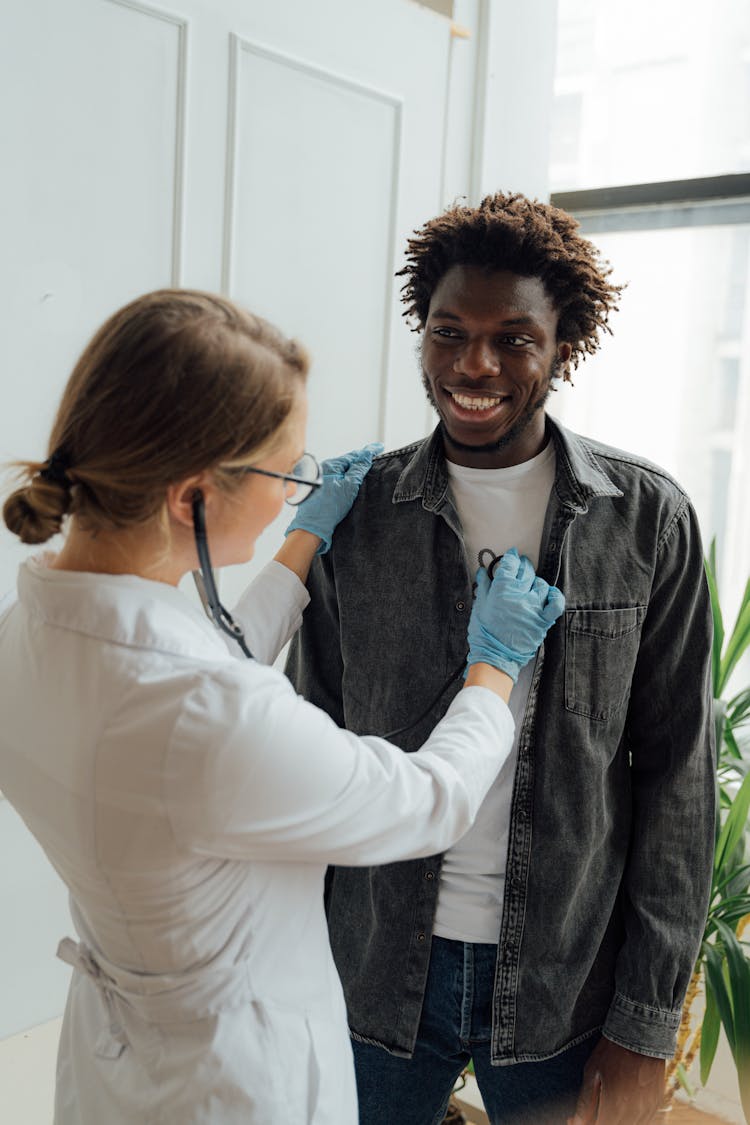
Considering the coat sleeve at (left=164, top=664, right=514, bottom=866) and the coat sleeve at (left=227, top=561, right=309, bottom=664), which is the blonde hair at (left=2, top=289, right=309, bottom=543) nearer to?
the coat sleeve at (left=164, top=664, right=514, bottom=866)

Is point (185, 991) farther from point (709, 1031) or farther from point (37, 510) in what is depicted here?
point (709, 1031)

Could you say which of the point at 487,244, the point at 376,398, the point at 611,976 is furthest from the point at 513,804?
the point at 376,398

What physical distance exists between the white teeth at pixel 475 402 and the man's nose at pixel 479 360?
0.09 feet

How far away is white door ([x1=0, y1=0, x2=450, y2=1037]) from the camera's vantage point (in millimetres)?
1527

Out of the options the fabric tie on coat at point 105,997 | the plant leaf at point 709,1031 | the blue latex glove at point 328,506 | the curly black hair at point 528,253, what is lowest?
the plant leaf at point 709,1031

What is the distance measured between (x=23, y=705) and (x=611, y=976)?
807 millimetres

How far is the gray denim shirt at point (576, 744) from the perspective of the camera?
1177 mm

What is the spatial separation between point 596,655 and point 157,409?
2.04ft

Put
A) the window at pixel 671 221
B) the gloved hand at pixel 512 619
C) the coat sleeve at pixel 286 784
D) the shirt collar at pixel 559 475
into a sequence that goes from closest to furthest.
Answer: the coat sleeve at pixel 286 784, the gloved hand at pixel 512 619, the shirt collar at pixel 559 475, the window at pixel 671 221

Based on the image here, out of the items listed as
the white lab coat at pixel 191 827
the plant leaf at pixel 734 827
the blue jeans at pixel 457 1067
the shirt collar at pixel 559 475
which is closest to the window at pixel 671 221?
the plant leaf at pixel 734 827

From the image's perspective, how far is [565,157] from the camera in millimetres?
2480

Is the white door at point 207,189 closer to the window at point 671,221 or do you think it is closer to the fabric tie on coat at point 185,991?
the window at point 671,221

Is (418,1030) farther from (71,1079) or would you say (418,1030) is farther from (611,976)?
(71,1079)

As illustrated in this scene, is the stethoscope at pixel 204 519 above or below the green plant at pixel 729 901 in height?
above
